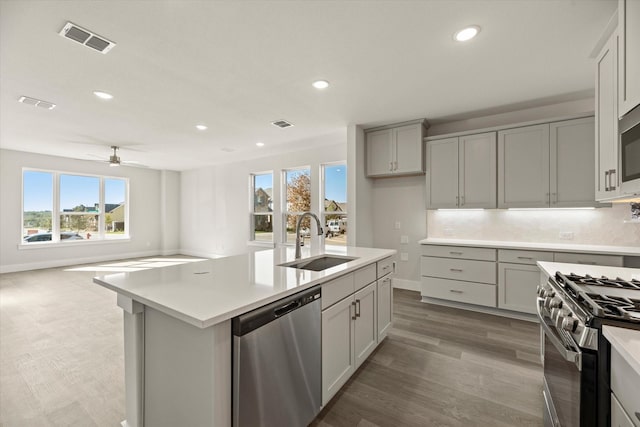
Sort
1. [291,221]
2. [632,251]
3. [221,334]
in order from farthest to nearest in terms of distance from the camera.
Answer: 1. [291,221]
2. [632,251]
3. [221,334]

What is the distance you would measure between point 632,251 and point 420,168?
234 centimetres

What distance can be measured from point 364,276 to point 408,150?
259cm

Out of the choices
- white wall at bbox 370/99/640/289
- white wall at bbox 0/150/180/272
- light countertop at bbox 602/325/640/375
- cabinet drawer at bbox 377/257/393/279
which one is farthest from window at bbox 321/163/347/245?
white wall at bbox 0/150/180/272

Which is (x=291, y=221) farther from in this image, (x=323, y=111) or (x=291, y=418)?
(x=291, y=418)

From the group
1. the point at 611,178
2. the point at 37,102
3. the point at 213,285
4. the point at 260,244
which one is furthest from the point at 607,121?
the point at 260,244

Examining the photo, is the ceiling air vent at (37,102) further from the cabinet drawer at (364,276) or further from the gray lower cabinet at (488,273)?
the gray lower cabinet at (488,273)

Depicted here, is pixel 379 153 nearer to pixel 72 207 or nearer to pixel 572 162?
pixel 572 162

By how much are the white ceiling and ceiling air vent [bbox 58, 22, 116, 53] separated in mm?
59

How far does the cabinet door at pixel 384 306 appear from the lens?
2.48m

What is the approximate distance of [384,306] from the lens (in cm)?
258

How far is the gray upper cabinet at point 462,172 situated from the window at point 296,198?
257 cm

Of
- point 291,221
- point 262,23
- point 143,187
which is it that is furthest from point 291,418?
point 143,187

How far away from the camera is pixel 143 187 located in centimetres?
789

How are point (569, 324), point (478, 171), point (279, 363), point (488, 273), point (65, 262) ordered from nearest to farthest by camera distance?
point (569, 324)
point (279, 363)
point (488, 273)
point (478, 171)
point (65, 262)
